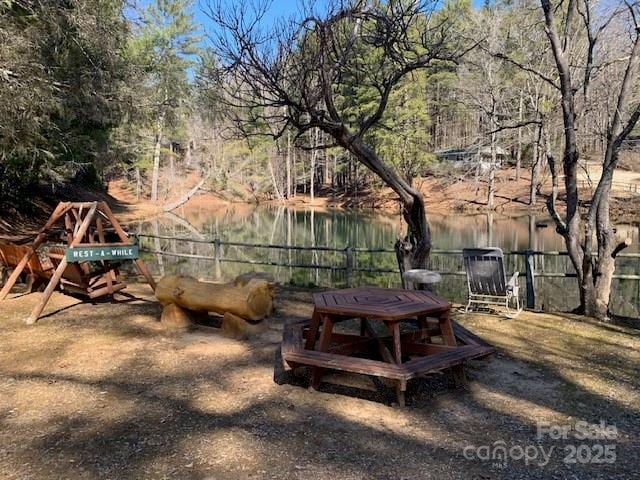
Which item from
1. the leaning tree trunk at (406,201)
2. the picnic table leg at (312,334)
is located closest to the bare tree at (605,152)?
the leaning tree trunk at (406,201)

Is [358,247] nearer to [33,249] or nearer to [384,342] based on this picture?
[33,249]

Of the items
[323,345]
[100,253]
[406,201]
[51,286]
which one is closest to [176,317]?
[100,253]

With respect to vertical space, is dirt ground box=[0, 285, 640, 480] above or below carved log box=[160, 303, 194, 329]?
below

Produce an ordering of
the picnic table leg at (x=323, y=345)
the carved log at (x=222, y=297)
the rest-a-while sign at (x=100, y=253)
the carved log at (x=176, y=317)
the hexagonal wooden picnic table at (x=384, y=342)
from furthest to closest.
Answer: the rest-a-while sign at (x=100, y=253) → the carved log at (x=176, y=317) → the carved log at (x=222, y=297) → the picnic table leg at (x=323, y=345) → the hexagonal wooden picnic table at (x=384, y=342)

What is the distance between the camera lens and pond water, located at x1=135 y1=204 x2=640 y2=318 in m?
10.9

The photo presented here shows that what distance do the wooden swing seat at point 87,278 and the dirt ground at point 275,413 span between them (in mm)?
1176

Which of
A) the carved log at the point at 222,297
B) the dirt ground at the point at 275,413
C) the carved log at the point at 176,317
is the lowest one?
the dirt ground at the point at 275,413

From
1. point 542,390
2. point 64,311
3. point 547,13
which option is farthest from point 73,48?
point 542,390

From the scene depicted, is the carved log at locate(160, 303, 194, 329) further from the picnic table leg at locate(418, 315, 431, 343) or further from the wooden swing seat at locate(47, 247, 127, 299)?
the picnic table leg at locate(418, 315, 431, 343)

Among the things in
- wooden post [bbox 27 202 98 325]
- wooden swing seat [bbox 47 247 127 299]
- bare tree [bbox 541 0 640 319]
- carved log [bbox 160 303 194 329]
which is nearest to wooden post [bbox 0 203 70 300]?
wooden swing seat [bbox 47 247 127 299]

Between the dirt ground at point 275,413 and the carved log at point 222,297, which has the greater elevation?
the carved log at point 222,297

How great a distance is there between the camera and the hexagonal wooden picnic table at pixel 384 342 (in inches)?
147

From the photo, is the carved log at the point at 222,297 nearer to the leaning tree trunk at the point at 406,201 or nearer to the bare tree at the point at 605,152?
the leaning tree trunk at the point at 406,201

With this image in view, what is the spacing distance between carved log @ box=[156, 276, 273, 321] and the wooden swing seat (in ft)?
4.54
